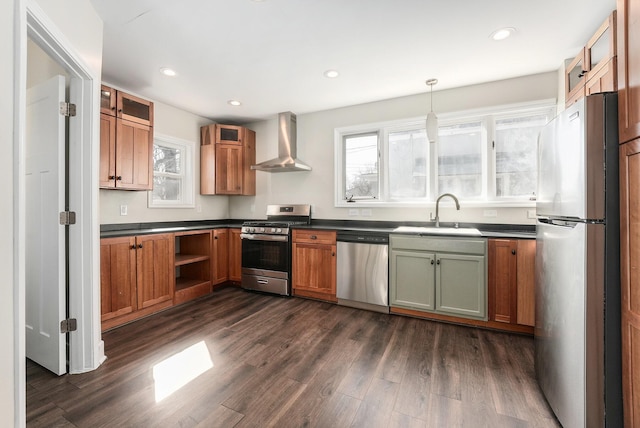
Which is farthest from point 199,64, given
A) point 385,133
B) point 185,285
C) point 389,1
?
point 185,285

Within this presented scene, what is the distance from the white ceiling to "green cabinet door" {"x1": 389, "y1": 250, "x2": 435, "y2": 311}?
6.33ft

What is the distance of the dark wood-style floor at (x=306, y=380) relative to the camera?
58.7 inches

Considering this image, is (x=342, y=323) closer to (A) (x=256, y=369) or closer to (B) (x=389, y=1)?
(A) (x=256, y=369)

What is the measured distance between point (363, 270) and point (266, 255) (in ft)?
4.46

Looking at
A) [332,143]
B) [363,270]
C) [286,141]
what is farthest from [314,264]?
[286,141]

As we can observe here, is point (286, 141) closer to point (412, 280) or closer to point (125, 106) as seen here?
point (125, 106)

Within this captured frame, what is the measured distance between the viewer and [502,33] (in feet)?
7.24

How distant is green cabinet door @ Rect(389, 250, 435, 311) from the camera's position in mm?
2783

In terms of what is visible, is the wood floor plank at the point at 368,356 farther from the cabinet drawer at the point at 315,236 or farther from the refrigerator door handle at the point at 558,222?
the refrigerator door handle at the point at 558,222

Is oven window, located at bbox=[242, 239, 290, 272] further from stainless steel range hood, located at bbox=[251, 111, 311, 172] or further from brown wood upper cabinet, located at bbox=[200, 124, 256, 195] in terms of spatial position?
stainless steel range hood, located at bbox=[251, 111, 311, 172]

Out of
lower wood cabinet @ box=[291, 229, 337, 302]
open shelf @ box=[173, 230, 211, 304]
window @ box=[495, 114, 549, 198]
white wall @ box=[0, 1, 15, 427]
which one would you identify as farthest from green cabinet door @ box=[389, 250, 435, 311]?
white wall @ box=[0, 1, 15, 427]

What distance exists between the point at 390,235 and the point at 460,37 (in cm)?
188

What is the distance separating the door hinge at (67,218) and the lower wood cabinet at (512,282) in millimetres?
3361

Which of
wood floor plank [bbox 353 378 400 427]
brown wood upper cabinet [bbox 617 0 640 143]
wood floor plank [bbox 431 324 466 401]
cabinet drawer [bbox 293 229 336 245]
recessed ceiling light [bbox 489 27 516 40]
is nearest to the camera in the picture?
brown wood upper cabinet [bbox 617 0 640 143]
